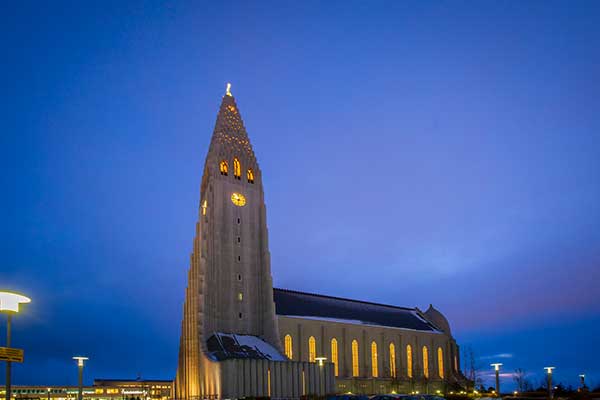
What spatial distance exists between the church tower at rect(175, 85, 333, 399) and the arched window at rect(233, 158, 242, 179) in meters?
0.15

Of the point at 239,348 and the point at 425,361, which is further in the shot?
the point at 425,361

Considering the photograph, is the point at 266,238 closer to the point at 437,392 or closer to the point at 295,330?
the point at 295,330

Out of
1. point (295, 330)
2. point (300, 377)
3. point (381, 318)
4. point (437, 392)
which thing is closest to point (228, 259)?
point (295, 330)

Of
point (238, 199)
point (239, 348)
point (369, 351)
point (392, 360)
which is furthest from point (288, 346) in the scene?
point (392, 360)

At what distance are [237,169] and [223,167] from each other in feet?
8.16

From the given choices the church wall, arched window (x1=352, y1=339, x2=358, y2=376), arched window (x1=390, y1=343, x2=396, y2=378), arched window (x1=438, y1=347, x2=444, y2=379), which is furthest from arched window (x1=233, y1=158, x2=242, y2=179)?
arched window (x1=438, y1=347, x2=444, y2=379)

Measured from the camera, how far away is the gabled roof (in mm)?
84000

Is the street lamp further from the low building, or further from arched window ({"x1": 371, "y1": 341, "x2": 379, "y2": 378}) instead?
the low building

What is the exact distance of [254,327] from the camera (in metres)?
78.1

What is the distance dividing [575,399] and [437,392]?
152 ft

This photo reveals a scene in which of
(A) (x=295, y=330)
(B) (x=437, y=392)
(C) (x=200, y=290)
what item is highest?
(C) (x=200, y=290)

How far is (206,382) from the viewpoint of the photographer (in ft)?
218

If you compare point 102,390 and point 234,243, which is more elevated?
point 234,243

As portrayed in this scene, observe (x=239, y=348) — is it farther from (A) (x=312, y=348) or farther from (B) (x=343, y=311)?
(B) (x=343, y=311)
